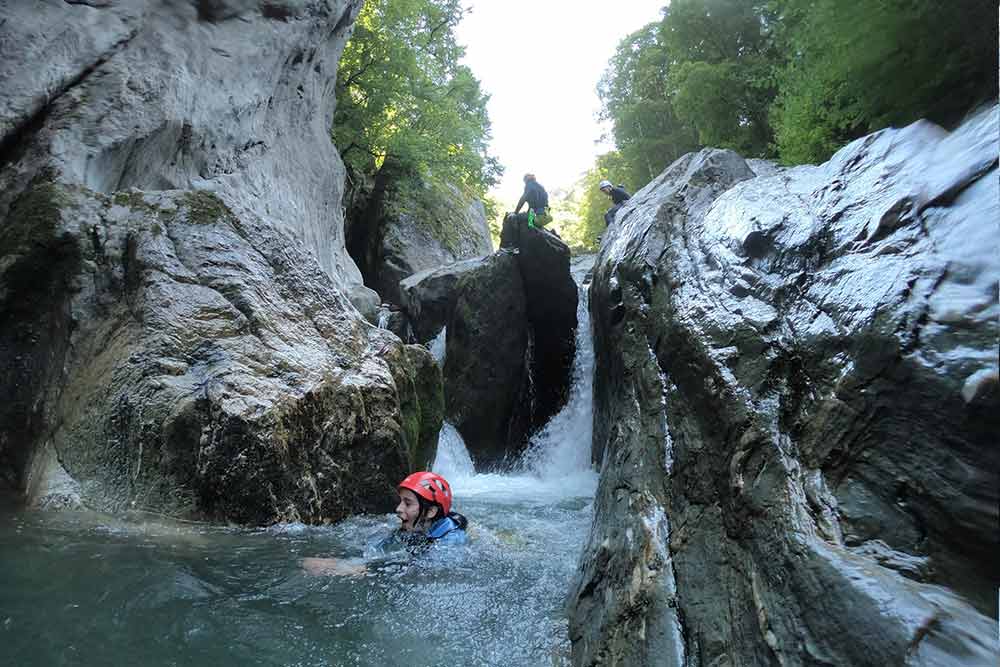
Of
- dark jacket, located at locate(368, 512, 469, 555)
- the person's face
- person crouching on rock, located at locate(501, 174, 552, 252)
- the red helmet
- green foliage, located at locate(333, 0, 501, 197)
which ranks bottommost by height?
dark jacket, located at locate(368, 512, 469, 555)

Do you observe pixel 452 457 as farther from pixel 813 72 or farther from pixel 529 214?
pixel 813 72

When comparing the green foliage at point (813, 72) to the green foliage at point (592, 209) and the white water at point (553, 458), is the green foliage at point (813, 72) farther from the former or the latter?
the white water at point (553, 458)

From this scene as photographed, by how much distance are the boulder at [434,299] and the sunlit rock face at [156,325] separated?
17.1 ft

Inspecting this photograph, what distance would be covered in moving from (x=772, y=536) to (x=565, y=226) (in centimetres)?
4655

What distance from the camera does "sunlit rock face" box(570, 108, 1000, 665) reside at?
85.5 inches

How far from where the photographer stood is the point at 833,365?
10.2 ft

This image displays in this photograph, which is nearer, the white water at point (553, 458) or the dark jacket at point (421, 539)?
the dark jacket at point (421, 539)

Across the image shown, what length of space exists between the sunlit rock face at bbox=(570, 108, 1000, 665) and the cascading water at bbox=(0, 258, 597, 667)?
0.82 metres

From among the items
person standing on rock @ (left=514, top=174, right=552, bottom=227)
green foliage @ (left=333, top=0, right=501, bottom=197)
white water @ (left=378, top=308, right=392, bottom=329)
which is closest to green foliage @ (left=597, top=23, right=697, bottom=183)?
green foliage @ (left=333, top=0, right=501, bottom=197)

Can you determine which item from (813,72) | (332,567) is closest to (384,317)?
(332,567)

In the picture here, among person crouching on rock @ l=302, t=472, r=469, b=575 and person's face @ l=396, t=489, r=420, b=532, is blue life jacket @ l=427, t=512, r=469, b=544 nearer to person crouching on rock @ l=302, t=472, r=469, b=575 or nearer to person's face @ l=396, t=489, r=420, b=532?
person crouching on rock @ l=302, t=472, r=469, b=575

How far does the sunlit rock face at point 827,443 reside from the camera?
2172 millimetres

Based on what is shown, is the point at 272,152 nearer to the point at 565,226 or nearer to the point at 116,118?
the point at 116,118

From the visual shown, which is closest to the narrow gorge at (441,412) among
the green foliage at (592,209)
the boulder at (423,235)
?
the boulder at (423,235)
